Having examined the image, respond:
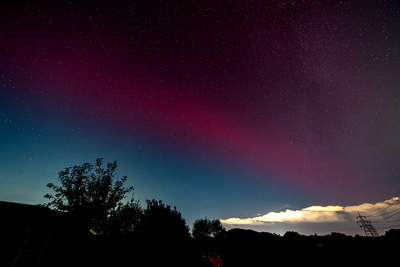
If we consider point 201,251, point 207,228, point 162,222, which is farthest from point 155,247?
point 207,228

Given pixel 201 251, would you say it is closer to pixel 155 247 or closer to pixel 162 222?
pixel 155 247

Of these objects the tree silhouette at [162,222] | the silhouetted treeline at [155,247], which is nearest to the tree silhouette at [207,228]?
the tree silhouette at [162,222]

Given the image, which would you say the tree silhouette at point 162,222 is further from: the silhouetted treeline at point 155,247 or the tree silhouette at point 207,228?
the tree silhouette at point 207,228

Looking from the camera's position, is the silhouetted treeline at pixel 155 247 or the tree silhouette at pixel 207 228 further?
the tree silhouette at pixel 207 228

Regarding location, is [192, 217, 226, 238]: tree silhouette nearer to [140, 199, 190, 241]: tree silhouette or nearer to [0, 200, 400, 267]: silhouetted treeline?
[140, 199, 190, 241]: tree silhouette

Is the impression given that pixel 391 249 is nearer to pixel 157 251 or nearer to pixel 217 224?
pixel 157 251

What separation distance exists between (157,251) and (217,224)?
6011cm

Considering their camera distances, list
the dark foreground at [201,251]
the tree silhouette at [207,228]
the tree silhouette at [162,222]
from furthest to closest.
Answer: the tree silhouette at [207,228], the tree silhouette at [162,222], the dark foreground at [201,251]

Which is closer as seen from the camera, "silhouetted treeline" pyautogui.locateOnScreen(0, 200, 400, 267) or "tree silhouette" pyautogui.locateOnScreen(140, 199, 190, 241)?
"silhouetted treeline" pyautogui.locateOnScreen(0, 200, 400, 267)

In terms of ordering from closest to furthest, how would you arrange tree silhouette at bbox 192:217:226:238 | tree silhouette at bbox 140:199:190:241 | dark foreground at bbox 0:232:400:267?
dark foreground at bbox 0:232:400:267 < tree silhouette at bbox 140:199:190:241 < tree silhouette at bbox 192:217:226:238

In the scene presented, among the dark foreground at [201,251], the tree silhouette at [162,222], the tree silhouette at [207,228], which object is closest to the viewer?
the dark foreground at [201,251]

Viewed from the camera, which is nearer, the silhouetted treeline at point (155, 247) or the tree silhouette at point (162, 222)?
the silhouetted treeline at point (155, 247)

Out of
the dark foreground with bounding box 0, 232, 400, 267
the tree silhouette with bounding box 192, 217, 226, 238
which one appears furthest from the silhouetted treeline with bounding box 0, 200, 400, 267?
the tree silhouette with bounding box 192, 217, 226, 238

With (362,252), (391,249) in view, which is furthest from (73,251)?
(391,249)
